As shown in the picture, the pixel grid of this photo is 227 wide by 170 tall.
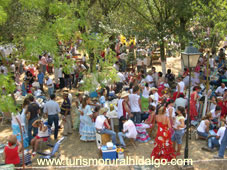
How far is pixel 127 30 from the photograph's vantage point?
45.1 feet

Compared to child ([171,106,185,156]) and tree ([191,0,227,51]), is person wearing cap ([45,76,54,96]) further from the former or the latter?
child ([171,106,185,156])

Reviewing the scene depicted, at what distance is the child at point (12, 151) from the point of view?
7.07 meters

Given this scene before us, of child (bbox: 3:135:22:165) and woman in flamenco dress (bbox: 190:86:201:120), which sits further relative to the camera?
woman in flamenco dress (bbox: 190:86:201:120)

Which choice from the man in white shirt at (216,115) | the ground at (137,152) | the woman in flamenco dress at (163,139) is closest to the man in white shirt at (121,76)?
the ground at (137,152)

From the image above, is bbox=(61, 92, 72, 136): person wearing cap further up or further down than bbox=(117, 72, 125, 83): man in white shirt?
further down

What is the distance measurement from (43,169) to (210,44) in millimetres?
7513

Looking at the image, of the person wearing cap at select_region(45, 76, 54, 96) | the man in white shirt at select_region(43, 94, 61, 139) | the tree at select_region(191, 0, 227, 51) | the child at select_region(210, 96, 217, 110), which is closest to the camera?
the man in white shirt at select_region(43, 94, 61, 139)

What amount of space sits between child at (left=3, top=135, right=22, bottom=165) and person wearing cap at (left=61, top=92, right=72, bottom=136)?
102 inches

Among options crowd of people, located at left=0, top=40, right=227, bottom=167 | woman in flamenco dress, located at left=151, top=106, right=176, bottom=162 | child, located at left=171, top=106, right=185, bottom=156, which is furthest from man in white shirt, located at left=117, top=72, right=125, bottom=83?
woman in flamenco dress, located at left=151, top=106, right=176, bottom=162

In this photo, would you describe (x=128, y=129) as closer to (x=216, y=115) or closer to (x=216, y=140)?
(x=216, y=140)

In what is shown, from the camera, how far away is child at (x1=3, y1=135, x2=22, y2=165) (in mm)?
7070

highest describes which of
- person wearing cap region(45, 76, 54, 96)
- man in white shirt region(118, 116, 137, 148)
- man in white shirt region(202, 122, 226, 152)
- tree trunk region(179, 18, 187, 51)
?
tree trunk region(179, 18, 187, 51)

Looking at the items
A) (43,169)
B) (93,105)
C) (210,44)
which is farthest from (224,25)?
(43,169)

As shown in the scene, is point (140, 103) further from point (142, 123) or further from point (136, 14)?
point (136, 14)
